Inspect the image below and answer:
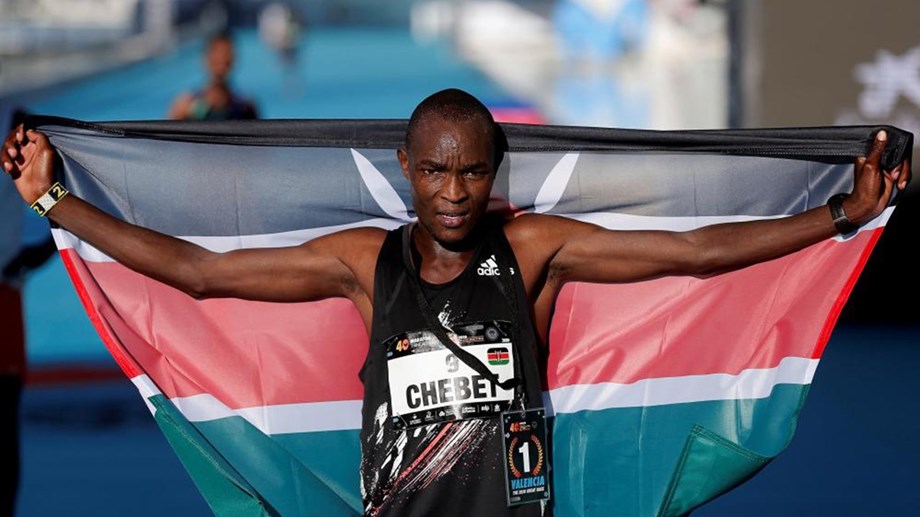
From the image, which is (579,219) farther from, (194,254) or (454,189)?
(194,254)

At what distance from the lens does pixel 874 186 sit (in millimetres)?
3727

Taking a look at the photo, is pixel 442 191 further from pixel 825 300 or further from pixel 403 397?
pixel 825 300

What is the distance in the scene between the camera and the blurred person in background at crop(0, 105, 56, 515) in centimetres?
477

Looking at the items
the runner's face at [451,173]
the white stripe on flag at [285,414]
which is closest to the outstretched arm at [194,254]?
the runner's face at [451,173]

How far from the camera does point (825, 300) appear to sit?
3.91 meters

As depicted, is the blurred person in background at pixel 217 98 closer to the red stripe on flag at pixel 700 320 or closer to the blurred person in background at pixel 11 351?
the blurred person in background at pixel 11 351

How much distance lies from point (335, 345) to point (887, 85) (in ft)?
19.5

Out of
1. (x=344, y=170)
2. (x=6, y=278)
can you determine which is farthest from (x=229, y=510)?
(x=6, y=278)

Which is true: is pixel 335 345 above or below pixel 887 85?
below

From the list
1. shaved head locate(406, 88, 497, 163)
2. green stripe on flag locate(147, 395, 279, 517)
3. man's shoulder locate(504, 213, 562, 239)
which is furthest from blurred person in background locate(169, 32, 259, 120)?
shaved head locate(406, 88, 497, 163)

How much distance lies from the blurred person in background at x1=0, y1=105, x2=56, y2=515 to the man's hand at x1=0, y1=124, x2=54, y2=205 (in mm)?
1197

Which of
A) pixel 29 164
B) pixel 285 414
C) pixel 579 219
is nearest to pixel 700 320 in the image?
pixel 579 219

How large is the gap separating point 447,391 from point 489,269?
1.11 ft

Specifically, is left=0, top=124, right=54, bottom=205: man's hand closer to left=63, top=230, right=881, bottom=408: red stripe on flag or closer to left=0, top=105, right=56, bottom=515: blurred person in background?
left=63, top=230, right=881, bottom=408: red stripe on flag
